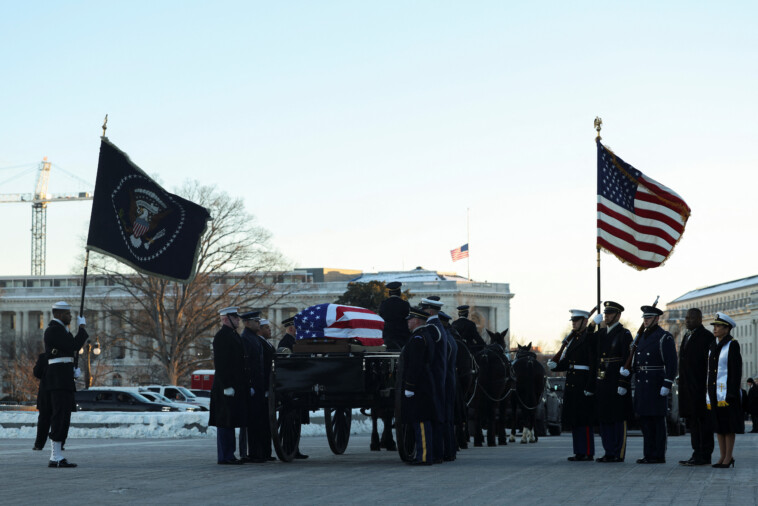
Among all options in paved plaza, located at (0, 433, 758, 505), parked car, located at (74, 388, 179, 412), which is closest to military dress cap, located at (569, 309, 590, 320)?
paved plaza, located at (0, 433, 758, 505)

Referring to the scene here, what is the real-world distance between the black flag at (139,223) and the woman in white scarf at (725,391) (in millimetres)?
7936

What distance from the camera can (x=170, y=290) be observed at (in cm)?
7244

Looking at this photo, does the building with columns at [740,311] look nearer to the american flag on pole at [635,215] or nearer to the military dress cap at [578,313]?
the american flag on pole at [635,215]

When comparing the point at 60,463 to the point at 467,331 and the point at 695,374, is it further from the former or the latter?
the point at 467,331

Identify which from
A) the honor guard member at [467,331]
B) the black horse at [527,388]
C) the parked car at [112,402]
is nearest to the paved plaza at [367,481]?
the honor guard member at [467,331]

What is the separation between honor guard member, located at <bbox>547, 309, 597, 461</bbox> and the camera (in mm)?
17703

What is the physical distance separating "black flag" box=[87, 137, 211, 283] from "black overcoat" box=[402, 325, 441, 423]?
16.4ft

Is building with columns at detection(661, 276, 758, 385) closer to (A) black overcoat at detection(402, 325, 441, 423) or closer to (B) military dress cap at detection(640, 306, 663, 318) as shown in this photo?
(B) military dress cap at detection(640, 306, 663, 318)

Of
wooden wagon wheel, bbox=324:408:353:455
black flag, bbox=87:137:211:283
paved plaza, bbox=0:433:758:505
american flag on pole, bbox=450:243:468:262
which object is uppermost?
american flag on pole, bbox=450:243:468:262

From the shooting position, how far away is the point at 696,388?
1659cm

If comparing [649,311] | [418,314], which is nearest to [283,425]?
[418,314]

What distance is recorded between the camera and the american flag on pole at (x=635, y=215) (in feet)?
78.7

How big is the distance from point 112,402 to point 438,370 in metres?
31.8

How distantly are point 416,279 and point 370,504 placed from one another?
466ft
